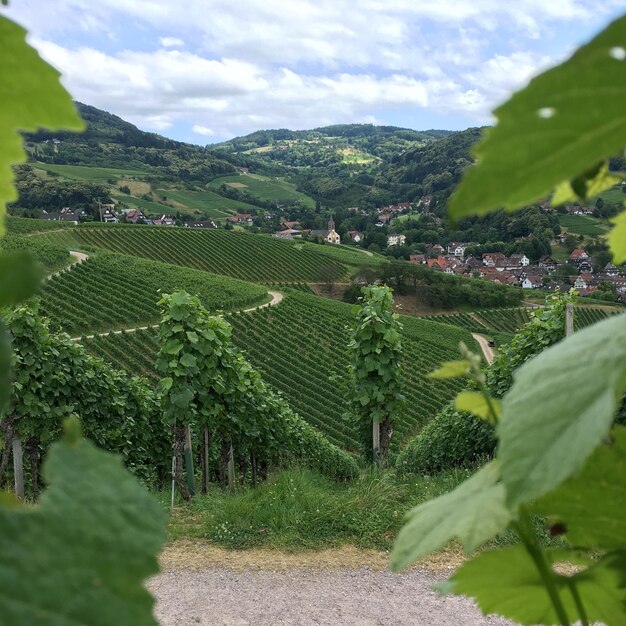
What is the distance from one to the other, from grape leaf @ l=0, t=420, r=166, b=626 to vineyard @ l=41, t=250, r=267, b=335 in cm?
2931

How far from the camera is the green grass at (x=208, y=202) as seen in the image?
101 m

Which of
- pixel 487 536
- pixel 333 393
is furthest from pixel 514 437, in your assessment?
pixel 333 393

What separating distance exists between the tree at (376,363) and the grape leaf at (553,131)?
8.67m

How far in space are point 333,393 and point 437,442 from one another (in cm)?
2167

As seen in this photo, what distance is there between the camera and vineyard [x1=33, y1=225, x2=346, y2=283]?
2280 inches

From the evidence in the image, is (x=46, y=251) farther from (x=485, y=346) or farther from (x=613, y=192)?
(x=613, y=192)

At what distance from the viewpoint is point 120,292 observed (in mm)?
38344

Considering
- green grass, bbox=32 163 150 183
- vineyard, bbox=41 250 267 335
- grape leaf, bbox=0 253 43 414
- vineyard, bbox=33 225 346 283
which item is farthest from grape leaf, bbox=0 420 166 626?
green grass, bbox=32 163 150 183

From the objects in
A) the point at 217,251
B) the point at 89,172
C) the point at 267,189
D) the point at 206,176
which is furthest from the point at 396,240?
the point at 89,172

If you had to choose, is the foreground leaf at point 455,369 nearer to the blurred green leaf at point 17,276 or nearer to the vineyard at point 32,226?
the blurred green leaf at point 17,276

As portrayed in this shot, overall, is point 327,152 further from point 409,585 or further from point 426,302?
point 409,585

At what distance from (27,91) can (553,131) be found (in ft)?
1.25

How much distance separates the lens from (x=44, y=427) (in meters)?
8.10

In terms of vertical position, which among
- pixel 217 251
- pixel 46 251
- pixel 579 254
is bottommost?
pixel 46 251
